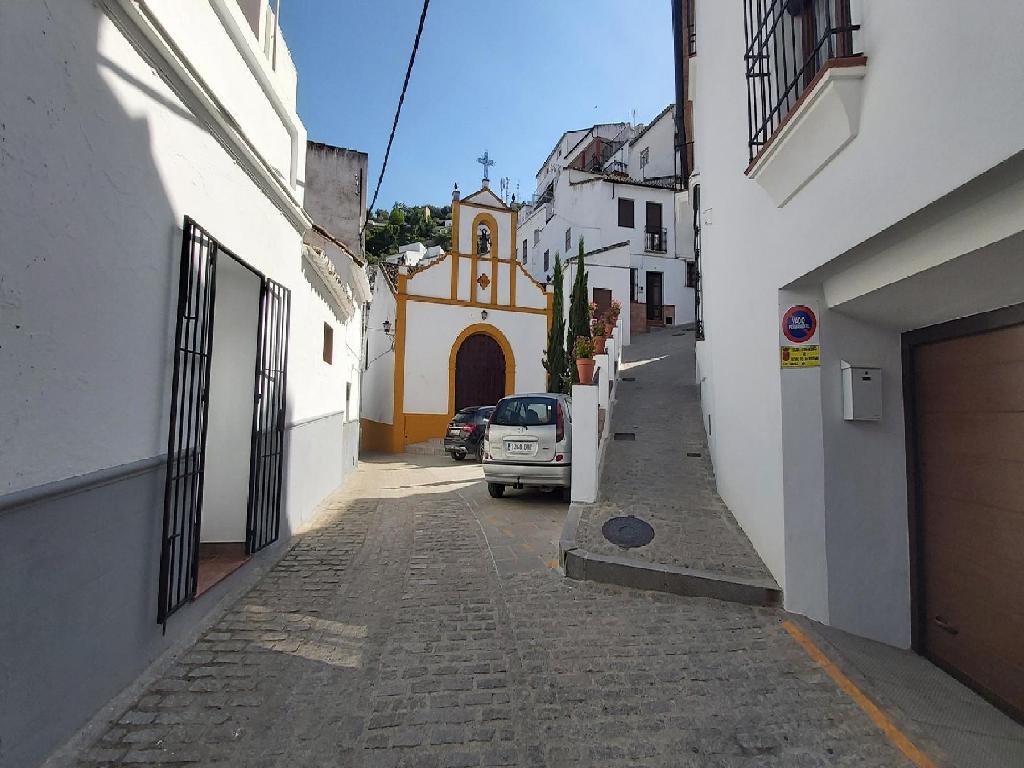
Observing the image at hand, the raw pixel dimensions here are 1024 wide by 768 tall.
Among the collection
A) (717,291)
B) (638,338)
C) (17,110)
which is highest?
(638,338)

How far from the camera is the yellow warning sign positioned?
384 cm

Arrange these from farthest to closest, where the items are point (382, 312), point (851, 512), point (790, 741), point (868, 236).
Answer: point (382, 312), point (851, 512), point (868, 236), point (790, 741)

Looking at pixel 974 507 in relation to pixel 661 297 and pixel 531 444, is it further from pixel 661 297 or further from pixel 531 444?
pixel 661 297

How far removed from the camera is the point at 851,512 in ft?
12.3

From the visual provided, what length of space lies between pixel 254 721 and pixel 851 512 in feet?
12.8

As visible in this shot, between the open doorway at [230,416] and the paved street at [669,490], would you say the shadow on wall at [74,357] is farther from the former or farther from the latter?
the paved street at [669,490]

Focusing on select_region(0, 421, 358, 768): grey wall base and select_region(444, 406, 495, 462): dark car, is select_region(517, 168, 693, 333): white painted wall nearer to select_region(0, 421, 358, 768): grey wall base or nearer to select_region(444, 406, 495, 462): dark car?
select_region(444, 406, 495, 462): dark car

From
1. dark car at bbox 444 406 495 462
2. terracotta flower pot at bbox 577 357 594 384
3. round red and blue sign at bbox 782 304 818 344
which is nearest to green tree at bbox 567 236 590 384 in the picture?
dark car at bbox 444 406 495 462

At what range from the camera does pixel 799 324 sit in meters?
3.89

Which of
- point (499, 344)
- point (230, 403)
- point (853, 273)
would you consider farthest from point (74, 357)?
point (499, 344)

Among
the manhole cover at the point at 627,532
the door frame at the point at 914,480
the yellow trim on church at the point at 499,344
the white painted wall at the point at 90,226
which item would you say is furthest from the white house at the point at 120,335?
the yellow trim on church at the point at 499,344

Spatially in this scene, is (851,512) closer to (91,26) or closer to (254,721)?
(254,721)

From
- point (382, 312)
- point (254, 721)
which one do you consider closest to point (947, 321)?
point (254, 721)

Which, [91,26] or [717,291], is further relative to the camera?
[717,291]
